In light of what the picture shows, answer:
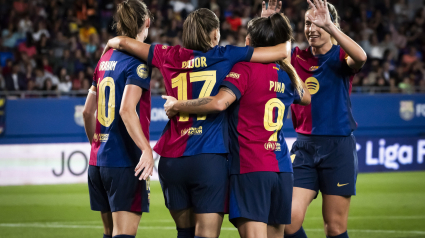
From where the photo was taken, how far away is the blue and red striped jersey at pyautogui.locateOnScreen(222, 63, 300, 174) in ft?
11.2

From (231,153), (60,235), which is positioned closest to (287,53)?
(231,153)

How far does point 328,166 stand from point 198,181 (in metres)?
1.45

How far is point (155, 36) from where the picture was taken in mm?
14711

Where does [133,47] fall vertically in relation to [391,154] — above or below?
above

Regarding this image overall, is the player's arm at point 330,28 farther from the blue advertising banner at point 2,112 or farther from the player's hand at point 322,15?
the blue advertising banner at point 2,112

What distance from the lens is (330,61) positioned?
4.41 meters

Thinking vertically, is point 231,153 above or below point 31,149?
above

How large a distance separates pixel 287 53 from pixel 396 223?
4527 mm

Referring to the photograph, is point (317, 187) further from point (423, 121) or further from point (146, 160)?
point (423, 121)

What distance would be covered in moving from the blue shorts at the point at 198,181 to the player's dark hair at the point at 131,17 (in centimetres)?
95

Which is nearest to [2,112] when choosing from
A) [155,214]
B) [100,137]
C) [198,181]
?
[155,214]

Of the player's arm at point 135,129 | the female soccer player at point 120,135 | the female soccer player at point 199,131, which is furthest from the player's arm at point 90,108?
the female soccer player at point 199,131

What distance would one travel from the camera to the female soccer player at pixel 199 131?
3352 millimetres

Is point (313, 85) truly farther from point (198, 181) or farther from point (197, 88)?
point (198, 181)
